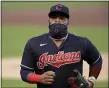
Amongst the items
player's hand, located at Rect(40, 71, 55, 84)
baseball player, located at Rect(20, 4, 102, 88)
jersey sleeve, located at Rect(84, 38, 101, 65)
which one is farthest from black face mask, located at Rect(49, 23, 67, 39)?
player's hand, located at Rect(40, 71, 55, 84)

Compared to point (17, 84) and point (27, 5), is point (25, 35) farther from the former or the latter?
point (17, 84)

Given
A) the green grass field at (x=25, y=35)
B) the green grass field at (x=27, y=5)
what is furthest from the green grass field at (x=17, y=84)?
the green grass field at (x=27, y=5)

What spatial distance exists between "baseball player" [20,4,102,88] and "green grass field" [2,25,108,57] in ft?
6.56

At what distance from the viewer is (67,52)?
3057mm

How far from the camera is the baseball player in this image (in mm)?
3012

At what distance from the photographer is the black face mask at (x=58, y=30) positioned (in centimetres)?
304

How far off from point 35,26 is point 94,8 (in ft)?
2.61

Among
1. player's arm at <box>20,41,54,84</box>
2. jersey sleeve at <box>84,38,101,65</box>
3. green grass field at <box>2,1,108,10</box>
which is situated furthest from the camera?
green grass field at <box>2,1,108,10</box>

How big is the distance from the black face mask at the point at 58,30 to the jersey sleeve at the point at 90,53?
0.20 meters

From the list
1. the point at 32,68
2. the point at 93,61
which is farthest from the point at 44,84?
the point at 93,61

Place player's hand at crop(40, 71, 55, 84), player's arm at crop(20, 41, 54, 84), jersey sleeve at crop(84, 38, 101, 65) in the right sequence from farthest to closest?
1. jersey sleeve at crop(84, 38, 101, 65)
2. player's arm at crop(20, 41, 54, 84)
3. player's hand at crop(40, 71, 55, 84)

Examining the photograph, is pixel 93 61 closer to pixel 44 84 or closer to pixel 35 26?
pixel 44 84

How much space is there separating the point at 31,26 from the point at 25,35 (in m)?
0.14

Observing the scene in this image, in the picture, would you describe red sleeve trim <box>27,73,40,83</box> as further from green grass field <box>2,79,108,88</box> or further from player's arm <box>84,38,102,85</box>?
green grass field <box>2,79,108,88</box>
